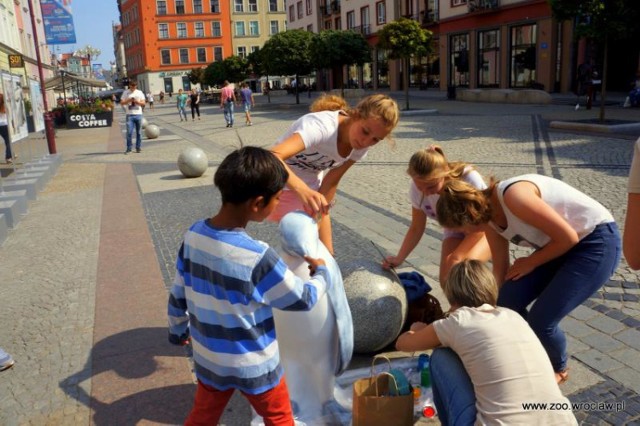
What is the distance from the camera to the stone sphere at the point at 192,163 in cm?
1049

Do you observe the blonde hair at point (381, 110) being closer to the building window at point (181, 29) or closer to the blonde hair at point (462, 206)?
the blonde hair at point (462, 206)

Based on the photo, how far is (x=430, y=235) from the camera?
6.12m

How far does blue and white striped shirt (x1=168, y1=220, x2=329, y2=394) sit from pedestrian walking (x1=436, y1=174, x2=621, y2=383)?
0.93 m

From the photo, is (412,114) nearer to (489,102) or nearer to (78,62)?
(489,102)

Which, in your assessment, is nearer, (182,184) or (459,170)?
(459,170)

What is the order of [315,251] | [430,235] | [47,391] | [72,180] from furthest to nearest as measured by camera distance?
[72,180], [430,235], [47,391], [315,251]

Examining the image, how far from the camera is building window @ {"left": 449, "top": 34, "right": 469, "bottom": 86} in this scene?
34.6m

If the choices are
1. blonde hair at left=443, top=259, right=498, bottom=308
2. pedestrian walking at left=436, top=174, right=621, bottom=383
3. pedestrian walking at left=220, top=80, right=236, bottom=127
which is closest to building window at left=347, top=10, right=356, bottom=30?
pedestrian walking at left=220, top=80, right=236, bottom=127

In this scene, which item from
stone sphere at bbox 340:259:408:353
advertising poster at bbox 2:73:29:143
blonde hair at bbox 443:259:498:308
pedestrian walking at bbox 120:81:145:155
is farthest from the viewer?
pedestrian walking at bbox 120:81:145:155

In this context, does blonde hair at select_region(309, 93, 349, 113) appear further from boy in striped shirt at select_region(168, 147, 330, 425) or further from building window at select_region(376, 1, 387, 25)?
building window at select_region(376, 1, 387, 25)

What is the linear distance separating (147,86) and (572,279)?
7894 cm

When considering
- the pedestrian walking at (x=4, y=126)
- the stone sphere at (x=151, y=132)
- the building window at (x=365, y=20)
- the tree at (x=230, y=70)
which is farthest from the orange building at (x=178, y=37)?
the pedestrian walking at (x=4, y=126)

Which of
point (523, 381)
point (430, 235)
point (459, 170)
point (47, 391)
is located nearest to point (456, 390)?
point (523, 381)

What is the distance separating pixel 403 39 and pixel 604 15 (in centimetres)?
1034
